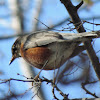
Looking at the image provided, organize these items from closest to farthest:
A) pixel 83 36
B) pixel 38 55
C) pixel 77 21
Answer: pixel 83 36
pixel 77 21
pixel 38 55

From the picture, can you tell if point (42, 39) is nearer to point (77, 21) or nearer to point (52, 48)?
point (52, 48)

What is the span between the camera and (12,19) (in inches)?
284

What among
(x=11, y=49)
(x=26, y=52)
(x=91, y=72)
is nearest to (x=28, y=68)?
(x=11, y=49)

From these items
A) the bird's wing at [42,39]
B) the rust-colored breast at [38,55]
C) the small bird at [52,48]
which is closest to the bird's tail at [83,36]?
Result: the small bird at [52,48]

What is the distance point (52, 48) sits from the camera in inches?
143

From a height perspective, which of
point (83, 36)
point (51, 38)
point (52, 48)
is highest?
point (51, 38)

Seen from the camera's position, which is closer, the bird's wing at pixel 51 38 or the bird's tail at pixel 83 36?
the bird's tail at pixel 83 36

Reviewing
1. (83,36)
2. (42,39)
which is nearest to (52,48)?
(42,39)

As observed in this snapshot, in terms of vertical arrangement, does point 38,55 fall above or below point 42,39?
below

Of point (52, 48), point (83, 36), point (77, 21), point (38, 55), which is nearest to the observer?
point (83, 36)

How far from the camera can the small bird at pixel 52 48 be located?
3479 millimetres

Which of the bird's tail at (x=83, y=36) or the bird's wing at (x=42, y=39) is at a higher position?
the bird's wing at (x=42, y=39)

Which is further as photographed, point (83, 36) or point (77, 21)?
point (77, 21)

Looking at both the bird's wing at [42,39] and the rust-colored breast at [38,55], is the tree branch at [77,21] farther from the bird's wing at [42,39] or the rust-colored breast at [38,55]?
the rust-colored breast at [38,55]
